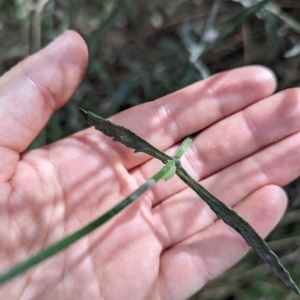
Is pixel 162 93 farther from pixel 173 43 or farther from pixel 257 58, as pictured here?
pixel 257 58

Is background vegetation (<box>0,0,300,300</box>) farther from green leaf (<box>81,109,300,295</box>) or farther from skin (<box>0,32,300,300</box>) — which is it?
green leaf (<box>81,109,300,295</box>)

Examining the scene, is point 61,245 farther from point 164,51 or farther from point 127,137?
point 164,51

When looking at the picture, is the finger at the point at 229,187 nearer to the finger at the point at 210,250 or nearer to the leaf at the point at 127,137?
the finger at the point at 210,250

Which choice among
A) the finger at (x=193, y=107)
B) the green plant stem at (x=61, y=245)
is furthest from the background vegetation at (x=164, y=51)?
the green plant stem at (x=61, y=245)

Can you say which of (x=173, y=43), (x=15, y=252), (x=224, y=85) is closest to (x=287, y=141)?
(x=224, y=85)

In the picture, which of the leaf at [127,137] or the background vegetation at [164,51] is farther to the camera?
the background vegetation at [164,51]

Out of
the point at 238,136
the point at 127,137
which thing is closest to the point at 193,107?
the point at 238,136

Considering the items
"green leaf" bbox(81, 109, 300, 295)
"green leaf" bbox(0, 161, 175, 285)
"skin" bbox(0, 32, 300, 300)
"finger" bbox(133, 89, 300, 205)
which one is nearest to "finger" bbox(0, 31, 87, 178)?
"skin" bbox(0, 32, 300, 300)

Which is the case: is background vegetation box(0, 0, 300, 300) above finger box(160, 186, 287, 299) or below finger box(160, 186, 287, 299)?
above
